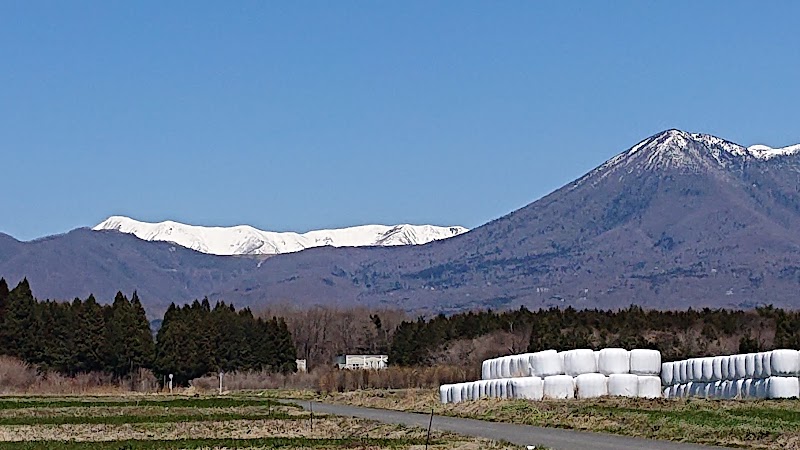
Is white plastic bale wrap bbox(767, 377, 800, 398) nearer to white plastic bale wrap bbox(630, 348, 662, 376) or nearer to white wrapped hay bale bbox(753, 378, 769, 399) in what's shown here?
white wrapped hay bale bbox(753, 378, 769, 399)

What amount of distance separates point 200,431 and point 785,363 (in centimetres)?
2243

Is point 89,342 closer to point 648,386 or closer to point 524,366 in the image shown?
point 524,366

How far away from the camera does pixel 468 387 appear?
2549 inches

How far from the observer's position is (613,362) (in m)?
57.3

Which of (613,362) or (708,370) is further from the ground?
(613,362)

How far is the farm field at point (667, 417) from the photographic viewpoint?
34281mm

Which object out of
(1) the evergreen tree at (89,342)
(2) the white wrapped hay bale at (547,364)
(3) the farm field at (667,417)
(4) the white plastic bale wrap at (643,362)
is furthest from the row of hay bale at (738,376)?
(1) the evergreen tree at (89,342)

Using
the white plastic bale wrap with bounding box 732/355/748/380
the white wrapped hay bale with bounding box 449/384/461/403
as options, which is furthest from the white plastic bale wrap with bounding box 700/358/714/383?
the white wrapped hay bale with bounding box 449/384/461/403

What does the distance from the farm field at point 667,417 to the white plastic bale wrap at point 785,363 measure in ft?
8.24

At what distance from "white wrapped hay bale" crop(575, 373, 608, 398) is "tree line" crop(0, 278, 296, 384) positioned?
266 ft

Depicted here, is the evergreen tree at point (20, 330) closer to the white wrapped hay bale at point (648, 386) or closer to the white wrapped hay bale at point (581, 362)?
the white wrapped hay bale at point (581, 362)

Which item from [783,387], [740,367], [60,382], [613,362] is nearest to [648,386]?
[613,362]

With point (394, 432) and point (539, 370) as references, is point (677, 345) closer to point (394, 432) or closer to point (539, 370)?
point (539, 370)

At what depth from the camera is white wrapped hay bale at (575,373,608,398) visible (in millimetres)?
56906
